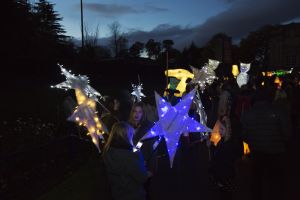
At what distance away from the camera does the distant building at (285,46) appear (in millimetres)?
94000

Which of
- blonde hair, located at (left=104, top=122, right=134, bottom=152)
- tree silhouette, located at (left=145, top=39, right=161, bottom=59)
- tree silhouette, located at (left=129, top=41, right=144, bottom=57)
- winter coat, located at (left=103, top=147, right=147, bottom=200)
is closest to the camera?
winter coat, located at (left=103, top=147, right=147, bottom=200)

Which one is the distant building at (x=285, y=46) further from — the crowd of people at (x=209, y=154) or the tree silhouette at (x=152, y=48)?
the crowd of people at (x=209, y=154)

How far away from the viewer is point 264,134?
7016 mm

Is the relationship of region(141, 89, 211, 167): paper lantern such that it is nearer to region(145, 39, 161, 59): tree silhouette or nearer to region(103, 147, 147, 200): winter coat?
region(103, 147, 147, 200): winter coat

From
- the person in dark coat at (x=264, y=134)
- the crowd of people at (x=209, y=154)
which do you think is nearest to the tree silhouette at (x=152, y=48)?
the crowd of people at (x=209, y=154)

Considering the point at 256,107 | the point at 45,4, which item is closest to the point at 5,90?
the point at 256,107

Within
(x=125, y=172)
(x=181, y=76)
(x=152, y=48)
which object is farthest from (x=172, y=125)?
(x=152, y=48)

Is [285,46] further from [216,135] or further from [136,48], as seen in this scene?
[216,135]

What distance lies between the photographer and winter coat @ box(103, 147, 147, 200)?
15.6 ft

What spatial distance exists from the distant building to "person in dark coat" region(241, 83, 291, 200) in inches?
3528

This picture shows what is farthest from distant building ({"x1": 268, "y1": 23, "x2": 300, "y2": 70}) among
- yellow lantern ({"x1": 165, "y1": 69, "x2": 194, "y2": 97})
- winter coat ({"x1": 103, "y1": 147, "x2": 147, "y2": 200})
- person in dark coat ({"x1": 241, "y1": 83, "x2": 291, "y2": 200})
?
winter coat ({"x1": 103, "y1": 147, "x2": 147, "y2": 200})

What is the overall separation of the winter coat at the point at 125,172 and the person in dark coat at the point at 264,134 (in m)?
2.89

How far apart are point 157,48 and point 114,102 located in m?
73.4

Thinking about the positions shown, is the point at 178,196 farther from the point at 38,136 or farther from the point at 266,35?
the point at 266,35
